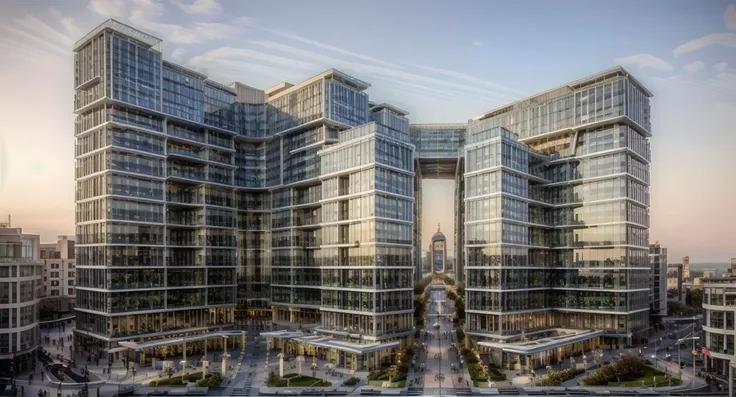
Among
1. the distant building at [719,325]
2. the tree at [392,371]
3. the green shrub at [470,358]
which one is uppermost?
the distant building at [719,325]

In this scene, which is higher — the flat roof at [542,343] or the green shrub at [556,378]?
the flat roof at [542,343]

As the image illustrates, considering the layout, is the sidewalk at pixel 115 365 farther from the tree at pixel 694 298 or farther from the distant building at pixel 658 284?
the tree at pixel 694 298

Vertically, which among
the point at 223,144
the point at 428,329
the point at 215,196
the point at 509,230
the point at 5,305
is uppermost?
the point at 223,144

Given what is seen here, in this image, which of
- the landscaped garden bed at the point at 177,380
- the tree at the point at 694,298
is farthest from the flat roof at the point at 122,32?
the tree at the point at 694,298

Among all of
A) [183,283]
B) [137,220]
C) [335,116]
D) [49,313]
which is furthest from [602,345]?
[49,313]

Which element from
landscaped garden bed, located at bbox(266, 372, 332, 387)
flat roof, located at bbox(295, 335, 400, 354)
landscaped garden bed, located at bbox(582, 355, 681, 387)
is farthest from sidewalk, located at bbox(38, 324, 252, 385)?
landscaped garden bed, located at bbox(582, 355, 681, 387)

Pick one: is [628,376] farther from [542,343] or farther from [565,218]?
[565,218]

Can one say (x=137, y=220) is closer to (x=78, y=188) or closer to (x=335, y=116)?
(x=78, y=188)
